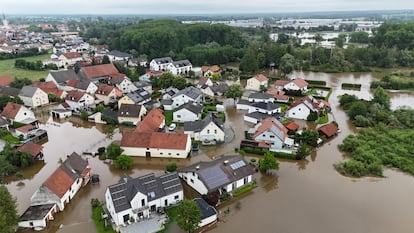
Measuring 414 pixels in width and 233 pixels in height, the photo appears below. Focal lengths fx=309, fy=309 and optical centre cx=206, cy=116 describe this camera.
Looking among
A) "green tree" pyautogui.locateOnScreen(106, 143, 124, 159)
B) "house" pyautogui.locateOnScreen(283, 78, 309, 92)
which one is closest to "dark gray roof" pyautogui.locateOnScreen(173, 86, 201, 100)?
"house" pyautogui.locateOnScreen(283, 78, 309, 92)

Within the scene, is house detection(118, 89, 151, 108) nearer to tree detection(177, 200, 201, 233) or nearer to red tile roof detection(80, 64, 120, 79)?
red tile roof detection(80, 64, 120, 79)

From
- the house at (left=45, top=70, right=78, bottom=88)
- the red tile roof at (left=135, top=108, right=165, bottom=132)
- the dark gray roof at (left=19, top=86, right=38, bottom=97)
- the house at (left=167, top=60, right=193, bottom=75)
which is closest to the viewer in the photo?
the red tile roof at (left=135, top=108, right=165, bottom=132)

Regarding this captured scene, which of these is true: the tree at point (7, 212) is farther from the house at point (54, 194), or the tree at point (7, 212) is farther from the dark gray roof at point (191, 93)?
the dark gray roof at point (191, 93)

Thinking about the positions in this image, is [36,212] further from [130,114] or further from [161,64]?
[161,64]

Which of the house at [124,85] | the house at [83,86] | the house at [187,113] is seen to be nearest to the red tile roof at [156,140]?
the house at [187,113]

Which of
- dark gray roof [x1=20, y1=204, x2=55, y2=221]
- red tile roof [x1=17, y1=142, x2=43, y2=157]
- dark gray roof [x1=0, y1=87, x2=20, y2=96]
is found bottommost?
dark gray roof [x1=20, y1=204, x2=55, y2=221]

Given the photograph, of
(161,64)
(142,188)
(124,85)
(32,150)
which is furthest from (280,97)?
(32,150)
